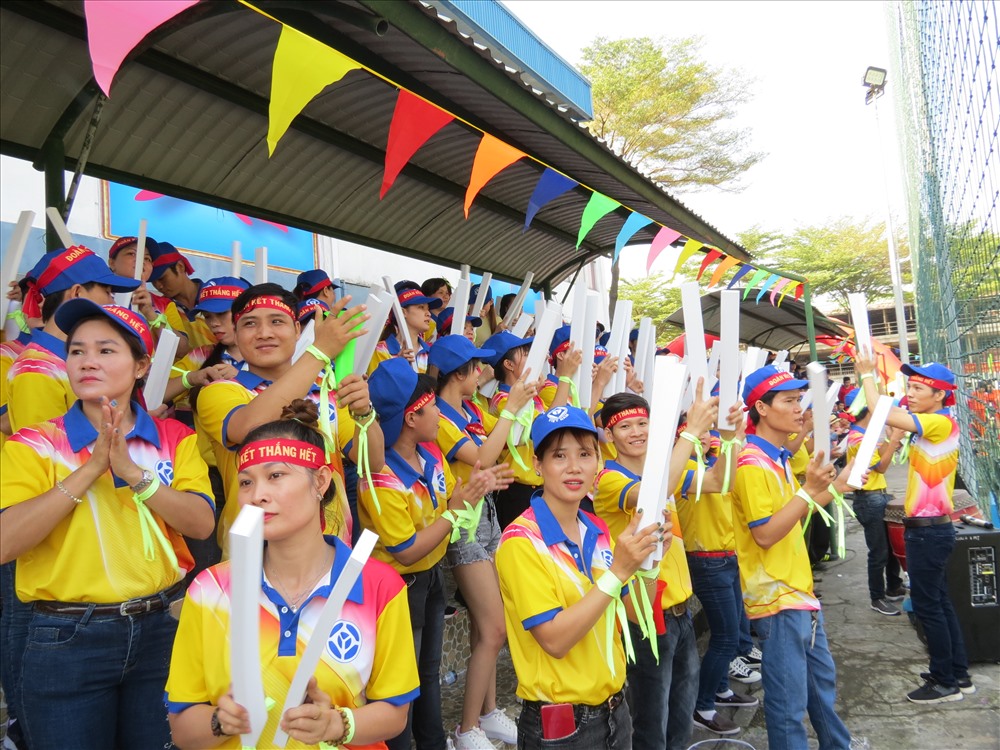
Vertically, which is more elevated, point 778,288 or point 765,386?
point 778,288

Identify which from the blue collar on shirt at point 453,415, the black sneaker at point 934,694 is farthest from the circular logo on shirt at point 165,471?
the black sneaker at point 934,694

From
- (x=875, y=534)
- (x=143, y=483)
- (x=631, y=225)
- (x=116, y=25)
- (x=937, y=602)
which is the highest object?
(x=631, y=225)

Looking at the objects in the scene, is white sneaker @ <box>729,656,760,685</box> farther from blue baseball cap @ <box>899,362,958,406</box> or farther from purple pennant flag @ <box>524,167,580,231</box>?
purple pennant flag @ <box>524,167,580,231</box>

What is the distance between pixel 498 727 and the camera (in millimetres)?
3994

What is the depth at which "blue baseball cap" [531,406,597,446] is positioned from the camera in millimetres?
2650

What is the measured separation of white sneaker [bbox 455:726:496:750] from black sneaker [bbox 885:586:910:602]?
5.29 m

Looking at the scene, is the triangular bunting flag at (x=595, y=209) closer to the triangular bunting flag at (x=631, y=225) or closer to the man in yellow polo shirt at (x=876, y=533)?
the triangular bunting flag at (x=631, y=225)

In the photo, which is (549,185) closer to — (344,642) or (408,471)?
(408,471)

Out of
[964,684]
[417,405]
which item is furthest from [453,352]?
[964,684]

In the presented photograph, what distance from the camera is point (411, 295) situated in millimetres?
5480

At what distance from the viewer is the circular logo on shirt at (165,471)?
93.0 inches

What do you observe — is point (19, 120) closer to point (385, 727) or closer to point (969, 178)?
point (385, 727)

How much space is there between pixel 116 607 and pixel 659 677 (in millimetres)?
2190

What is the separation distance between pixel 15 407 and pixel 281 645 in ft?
5.33
